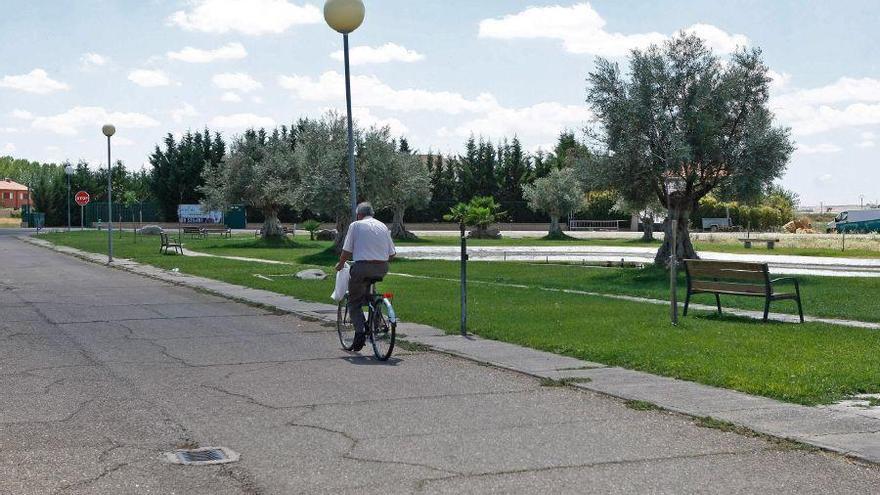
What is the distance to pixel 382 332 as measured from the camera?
35.2 feet

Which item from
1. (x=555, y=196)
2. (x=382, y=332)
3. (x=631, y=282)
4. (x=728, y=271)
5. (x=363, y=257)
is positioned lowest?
(x=631, y=282)

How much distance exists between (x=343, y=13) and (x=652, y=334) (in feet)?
20.7

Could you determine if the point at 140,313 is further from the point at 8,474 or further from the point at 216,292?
the point at 8,474

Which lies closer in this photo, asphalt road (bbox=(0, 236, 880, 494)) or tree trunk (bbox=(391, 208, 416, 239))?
asphalt road (bbox=(0, 236, 880, 494))

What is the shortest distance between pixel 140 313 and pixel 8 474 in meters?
10.7

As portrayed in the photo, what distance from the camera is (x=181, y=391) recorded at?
8648mm

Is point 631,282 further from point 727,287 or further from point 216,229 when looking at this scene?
point 216,229

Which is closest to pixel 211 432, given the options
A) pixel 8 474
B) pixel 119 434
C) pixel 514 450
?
pixel 119 434

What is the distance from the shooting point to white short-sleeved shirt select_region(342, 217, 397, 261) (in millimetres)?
10719

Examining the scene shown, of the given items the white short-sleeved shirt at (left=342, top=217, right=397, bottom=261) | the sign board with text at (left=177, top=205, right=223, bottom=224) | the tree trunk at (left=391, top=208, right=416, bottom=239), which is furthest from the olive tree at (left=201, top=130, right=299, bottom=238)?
the white short-sleeved shirt at (left=342, top=217, right=397, bottom=261)

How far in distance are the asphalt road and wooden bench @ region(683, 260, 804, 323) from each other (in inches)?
210

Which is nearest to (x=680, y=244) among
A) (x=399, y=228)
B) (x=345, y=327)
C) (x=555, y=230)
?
(x=345, y=327)

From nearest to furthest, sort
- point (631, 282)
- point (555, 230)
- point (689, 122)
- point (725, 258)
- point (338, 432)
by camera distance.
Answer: point (338, 432) < point (631, 282) < point (689, 122) < point (725, 258) < point (555, 230)

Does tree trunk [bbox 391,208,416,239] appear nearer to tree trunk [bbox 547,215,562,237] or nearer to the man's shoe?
tree trunk [bbox 547,215,562,237]
